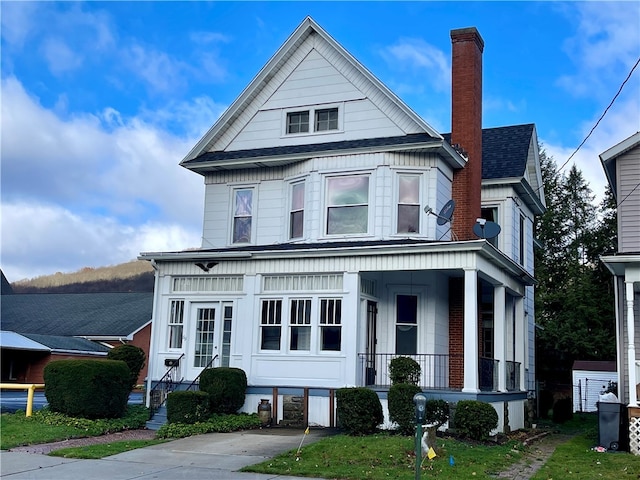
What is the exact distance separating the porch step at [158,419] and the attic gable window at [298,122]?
27.3ft

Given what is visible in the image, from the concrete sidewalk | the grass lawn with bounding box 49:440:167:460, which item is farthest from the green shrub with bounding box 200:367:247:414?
the grass lawn with bounding box 49:440:167:460

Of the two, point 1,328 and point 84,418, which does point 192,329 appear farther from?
point 1,328

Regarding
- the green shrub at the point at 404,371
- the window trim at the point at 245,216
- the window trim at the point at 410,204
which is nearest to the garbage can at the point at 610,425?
the green shrub at the point at 404,371

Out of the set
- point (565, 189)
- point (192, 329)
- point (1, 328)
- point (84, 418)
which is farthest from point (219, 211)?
point (565, 189)

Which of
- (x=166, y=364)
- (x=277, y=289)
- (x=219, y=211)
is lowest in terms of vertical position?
(x=166, y=364)

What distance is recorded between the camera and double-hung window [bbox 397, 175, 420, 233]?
728 inches

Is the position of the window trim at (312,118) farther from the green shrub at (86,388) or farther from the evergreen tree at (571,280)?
the evergreen tree at (571,280)

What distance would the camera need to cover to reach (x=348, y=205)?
746 inches

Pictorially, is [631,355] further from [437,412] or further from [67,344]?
[67,344]

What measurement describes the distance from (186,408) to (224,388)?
1.19 meters

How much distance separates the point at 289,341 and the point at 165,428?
156 inches

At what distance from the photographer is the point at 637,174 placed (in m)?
17.5

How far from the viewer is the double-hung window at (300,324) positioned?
1808 centimetres

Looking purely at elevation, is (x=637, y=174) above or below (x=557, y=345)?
above
